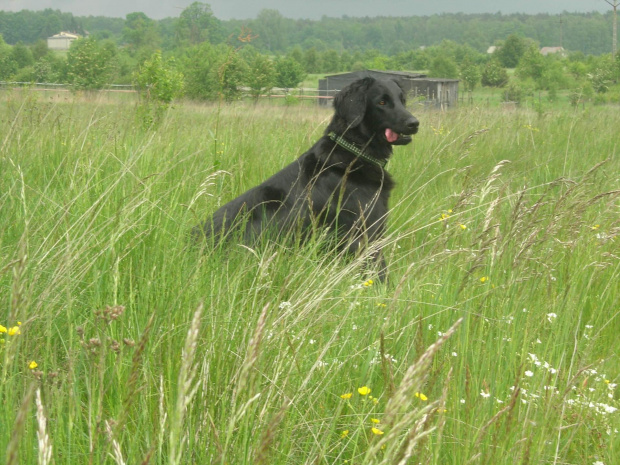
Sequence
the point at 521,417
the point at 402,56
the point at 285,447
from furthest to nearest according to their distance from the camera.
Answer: the point at 402,56, the point at 521,417, the point at 285,447

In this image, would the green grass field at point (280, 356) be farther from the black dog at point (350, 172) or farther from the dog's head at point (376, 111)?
the dog's head at point (376, 111)

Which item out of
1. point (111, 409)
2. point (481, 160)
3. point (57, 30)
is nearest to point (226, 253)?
point (111, 409)

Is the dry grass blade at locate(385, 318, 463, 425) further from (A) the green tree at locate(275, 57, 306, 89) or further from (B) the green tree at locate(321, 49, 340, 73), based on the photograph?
(B) the green tree at locate(321, 49, 340, 73)

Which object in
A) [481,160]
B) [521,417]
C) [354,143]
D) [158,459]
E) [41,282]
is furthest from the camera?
[481,160]

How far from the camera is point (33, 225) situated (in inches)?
85.4

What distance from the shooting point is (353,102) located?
13.7ft

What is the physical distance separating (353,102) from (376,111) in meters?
0.17

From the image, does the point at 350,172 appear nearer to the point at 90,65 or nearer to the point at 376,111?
the point at 376,111

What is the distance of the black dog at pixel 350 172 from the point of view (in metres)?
3.78

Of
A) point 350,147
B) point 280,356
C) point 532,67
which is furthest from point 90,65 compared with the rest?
point 532,67

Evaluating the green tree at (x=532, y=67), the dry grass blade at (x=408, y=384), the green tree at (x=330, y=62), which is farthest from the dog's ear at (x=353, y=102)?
the green tree at (x=330, y=62)

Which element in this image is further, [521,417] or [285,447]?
[521,417]

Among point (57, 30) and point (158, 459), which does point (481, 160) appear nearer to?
point (158, 459)

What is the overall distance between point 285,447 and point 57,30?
171 m
